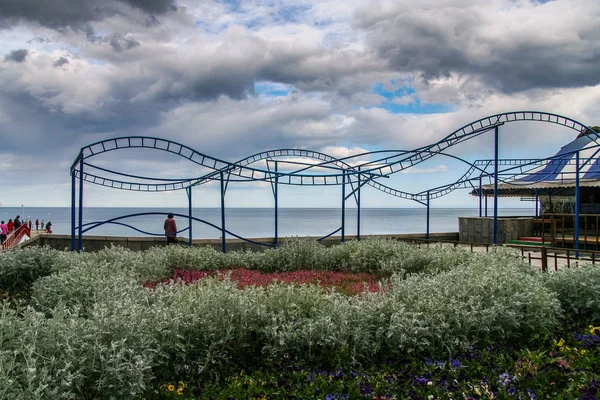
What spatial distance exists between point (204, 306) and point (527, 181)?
853 inches

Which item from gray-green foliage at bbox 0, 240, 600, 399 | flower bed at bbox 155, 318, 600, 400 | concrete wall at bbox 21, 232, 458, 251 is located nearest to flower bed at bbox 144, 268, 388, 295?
gray-green foliage at bbox 0, 240, 600, 399

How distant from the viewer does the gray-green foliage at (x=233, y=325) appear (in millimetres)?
4098

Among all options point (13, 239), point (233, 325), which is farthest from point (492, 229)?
point (13, 239)

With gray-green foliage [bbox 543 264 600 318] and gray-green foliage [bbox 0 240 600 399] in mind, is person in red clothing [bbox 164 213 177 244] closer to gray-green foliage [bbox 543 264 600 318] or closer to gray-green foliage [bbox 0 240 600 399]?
gray-green foliage [bbox 0 240 600 399]

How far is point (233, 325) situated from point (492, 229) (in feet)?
58.5

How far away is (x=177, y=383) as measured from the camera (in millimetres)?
4648

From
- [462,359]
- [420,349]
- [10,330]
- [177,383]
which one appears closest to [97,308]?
[10,330]

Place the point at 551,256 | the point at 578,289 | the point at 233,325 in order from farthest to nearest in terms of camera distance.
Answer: the point at 551,256
the point at 578,289
the point at 233,325

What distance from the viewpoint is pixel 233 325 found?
531 cm

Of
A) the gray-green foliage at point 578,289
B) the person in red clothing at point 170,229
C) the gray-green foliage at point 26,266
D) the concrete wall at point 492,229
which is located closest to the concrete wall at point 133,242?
the person in red clothing at point 170,229

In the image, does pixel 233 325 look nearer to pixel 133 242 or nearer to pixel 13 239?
pixel 133 242

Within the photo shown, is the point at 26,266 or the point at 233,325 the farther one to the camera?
the point at 26,266

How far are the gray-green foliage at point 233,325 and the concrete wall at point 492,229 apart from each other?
45.5 ft

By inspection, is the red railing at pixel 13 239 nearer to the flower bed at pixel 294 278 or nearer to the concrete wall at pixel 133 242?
the concrete wall at pixel 133 242
